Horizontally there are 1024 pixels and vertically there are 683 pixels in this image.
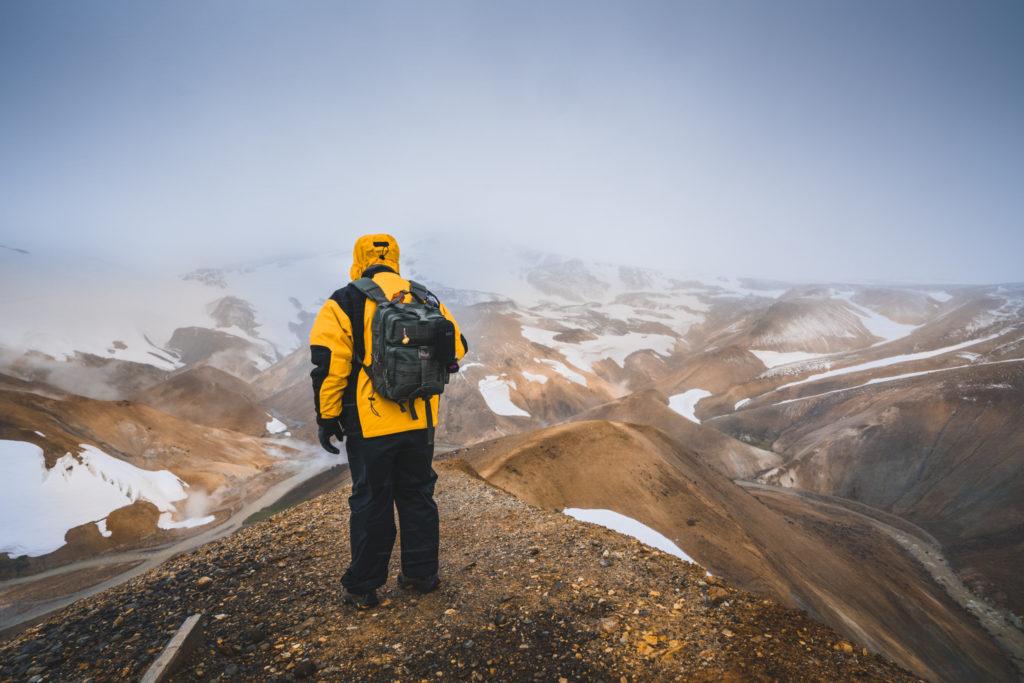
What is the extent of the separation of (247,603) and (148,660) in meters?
0.93

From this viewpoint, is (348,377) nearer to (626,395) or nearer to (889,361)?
(626,395)

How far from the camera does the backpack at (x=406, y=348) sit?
12.1 feet

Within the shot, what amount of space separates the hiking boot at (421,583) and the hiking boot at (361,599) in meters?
0.29

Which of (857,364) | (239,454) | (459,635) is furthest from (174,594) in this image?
(857,364)

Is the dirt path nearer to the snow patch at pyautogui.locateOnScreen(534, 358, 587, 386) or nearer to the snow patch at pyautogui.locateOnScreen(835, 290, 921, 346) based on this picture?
the snow patch at pyautogui.locateOnScreen(534, 358, 587, 386)

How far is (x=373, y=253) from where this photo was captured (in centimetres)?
438

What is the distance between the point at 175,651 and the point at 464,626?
1986 millimetres

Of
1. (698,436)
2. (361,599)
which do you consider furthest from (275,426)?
(361,599)

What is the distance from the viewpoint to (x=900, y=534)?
1342 inches

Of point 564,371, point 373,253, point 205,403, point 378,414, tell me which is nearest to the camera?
point 378,414

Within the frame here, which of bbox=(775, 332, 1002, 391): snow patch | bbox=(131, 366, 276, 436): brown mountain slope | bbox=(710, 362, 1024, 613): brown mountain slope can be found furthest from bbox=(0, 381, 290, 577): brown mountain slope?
bbox=(775, 332, 1002, 391): snow patch

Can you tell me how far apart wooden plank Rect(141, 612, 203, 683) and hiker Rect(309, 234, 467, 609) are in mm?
1096

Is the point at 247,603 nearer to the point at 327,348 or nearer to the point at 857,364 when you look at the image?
the point at 327,348

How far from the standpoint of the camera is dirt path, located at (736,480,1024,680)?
2375cm
